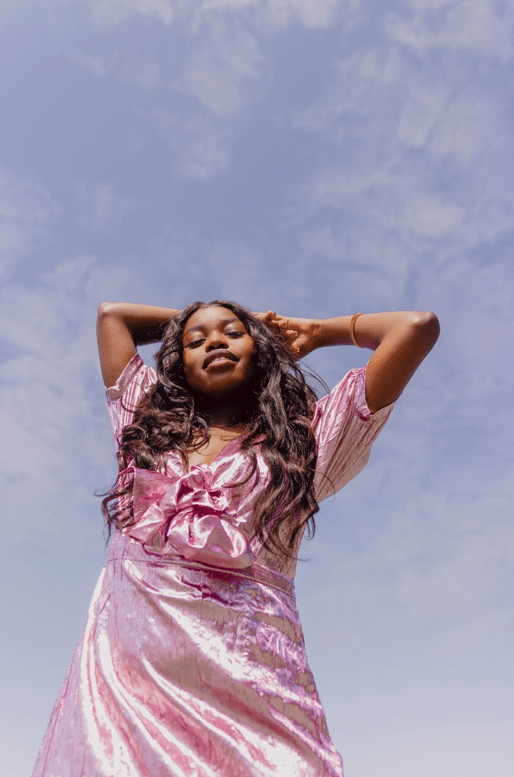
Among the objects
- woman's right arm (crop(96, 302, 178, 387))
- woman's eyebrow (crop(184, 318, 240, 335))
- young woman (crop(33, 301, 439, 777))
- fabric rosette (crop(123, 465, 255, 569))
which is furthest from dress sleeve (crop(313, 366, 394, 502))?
woman's right arm (crop(96, 302, 178, 387))

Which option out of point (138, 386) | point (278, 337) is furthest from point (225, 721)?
point (278, 337)

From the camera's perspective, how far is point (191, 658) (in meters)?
2.14

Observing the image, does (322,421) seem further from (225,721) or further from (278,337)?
(225,721)

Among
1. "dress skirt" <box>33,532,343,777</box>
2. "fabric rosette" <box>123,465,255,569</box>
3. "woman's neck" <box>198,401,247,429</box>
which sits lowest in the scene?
"dress skirt" <box>33,532,343,777</box>

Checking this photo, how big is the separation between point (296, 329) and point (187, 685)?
224 centimetres

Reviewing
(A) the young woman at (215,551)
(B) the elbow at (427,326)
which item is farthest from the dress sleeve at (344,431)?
(B) the elbow at (427,326)

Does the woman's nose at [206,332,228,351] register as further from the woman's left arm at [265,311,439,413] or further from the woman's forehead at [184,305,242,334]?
the woman's left arm at [265,311,439,413]

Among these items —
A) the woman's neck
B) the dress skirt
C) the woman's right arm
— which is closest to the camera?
the dress skirt

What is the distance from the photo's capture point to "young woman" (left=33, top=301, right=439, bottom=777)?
79.7 inches

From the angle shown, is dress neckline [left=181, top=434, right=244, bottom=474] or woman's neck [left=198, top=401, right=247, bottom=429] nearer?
dress neckline [left=181, top=434, right=244, bottom=474]

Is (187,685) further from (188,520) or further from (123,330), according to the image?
(123,330)

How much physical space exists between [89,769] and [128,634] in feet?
1.36

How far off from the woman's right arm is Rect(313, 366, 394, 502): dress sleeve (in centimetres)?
124

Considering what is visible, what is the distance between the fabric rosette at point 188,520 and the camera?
2309 mm
